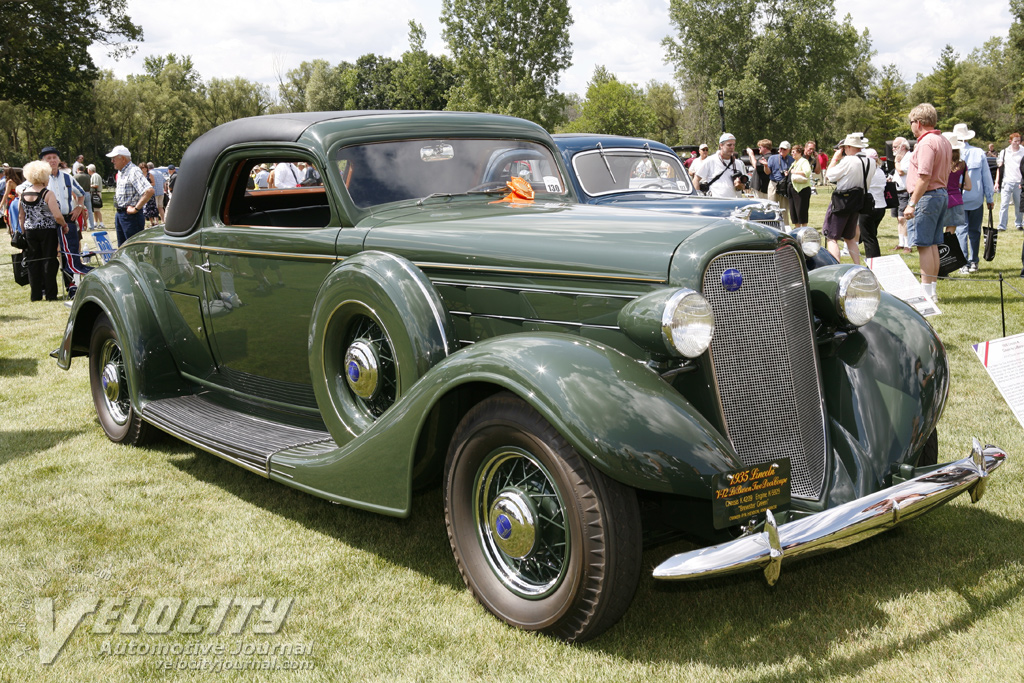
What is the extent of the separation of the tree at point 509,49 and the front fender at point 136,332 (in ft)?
156

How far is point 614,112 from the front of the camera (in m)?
78.9

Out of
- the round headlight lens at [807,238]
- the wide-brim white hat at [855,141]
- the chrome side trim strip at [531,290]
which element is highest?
the wide-brim white hat at [855,141]

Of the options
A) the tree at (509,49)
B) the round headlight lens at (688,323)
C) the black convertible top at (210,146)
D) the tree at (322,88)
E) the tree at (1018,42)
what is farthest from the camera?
the tree at (322,88)

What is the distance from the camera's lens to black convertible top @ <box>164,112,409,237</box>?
13.9 feet

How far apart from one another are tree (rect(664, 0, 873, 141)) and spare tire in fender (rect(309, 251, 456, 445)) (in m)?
52.5

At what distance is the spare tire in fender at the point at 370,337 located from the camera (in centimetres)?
333

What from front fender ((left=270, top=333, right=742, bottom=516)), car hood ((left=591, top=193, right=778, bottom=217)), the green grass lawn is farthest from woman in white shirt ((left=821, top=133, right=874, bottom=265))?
front fender ((left=270, top=333, right=742, bottom=516))

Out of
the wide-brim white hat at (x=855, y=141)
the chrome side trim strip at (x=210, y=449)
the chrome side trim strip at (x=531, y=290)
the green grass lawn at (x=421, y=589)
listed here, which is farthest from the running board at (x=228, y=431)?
the wide-brim white hat at (x=855, y=141)

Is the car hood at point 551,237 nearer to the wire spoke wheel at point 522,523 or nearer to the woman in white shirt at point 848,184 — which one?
the wire spoke wheel at point 522,523

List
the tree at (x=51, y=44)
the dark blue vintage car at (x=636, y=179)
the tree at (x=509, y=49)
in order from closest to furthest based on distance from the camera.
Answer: the dark blue vintage car at (x=636, y=179) < the tree at (x=51, y=44) < the tree at (x=509, y=49)

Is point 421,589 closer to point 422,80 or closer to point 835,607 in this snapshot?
point 835,607

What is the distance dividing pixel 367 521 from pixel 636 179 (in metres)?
6.23

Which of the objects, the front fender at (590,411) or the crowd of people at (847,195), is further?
the crowd of people at (847,195)

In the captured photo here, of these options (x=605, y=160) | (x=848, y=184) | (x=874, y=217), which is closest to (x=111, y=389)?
(x=605, y=160)
